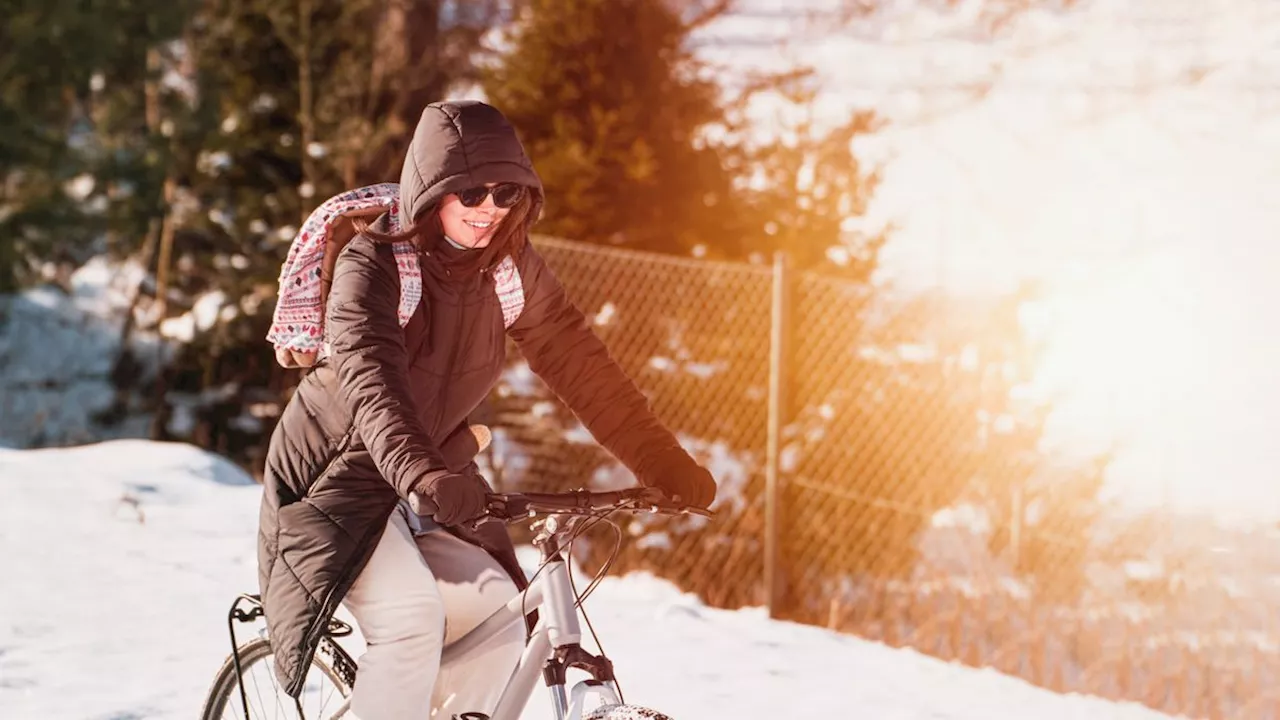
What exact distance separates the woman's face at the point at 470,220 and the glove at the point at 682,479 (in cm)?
56

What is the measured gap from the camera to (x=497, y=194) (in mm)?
3152

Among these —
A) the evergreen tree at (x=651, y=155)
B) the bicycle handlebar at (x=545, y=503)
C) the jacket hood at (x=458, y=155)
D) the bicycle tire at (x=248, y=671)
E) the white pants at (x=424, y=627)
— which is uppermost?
the evergreen tree at (x=651, y=155)

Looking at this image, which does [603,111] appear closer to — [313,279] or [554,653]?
[313,279]

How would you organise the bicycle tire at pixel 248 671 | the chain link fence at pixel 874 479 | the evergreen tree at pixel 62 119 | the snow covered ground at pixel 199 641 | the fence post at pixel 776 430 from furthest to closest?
the evergreen tree at pixel 62 119, the chain link fence at pixel 874 479, the fence post at pixel 776 430, the snow covered ground at pixel 199 641, the bicycle tire at pixel 248 671

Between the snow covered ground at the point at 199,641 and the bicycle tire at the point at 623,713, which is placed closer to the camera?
the bicycle tire at the point at 623,713

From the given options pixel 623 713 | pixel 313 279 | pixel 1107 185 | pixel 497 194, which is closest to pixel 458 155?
pixel 497 194

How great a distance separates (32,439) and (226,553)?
11750mm

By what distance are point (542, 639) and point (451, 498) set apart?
0.40 metres

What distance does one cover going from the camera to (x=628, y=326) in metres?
9.25

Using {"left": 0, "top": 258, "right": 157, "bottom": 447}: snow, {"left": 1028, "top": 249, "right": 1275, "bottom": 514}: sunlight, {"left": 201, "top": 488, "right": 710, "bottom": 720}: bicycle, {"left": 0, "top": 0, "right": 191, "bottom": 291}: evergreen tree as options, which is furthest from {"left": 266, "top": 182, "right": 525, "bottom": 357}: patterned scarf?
{"left": 0, "top": 258, "right": 157, "bottom": 447}: snow

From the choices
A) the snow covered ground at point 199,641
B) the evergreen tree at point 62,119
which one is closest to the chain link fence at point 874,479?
the snow covered ground at point 199,641

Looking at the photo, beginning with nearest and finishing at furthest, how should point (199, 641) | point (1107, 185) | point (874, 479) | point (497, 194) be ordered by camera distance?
point (497, 194) < point (199, 641) < point (874, 479) < point (1107, 185)

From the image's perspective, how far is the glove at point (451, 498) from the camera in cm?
278

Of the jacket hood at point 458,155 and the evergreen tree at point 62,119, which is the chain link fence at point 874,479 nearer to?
the jacket hood at point 458,155
